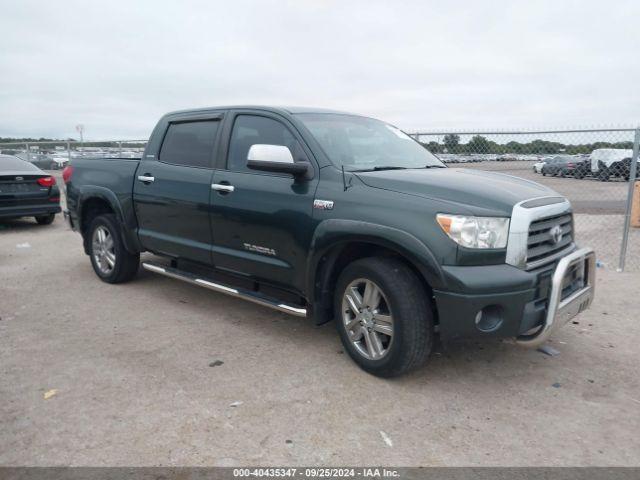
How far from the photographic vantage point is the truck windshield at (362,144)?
4004 millimetres

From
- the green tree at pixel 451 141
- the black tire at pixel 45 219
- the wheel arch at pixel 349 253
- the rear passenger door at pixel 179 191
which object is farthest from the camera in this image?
the black tire at pixel 45 219

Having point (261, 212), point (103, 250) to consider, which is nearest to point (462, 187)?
point (261, 212)

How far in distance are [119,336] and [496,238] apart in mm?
3142

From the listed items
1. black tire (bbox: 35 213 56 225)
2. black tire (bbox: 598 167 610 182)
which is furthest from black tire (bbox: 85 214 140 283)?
black tire (bbox: 598 167 610 182)

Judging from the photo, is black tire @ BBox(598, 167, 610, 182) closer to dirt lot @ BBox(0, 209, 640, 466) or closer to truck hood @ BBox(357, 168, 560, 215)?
dirt lot @ BBox(0, 209, 640, 466)

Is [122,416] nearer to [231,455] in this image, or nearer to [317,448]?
[231,455]

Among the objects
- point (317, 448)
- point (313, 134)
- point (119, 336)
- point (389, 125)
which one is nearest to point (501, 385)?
point (317, 448)

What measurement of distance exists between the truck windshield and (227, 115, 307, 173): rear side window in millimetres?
198

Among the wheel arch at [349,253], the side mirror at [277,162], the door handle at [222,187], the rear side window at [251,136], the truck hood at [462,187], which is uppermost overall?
the rear side window at [251,136]

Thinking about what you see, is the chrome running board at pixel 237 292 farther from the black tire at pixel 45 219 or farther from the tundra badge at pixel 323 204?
the black tire at pixel 45 219

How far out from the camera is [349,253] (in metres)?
3.79

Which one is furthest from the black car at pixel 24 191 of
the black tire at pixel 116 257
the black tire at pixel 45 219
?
the black tire at pixel 116 257

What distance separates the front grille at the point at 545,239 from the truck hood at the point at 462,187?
0.64ft

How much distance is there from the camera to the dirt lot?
2.80 meters
